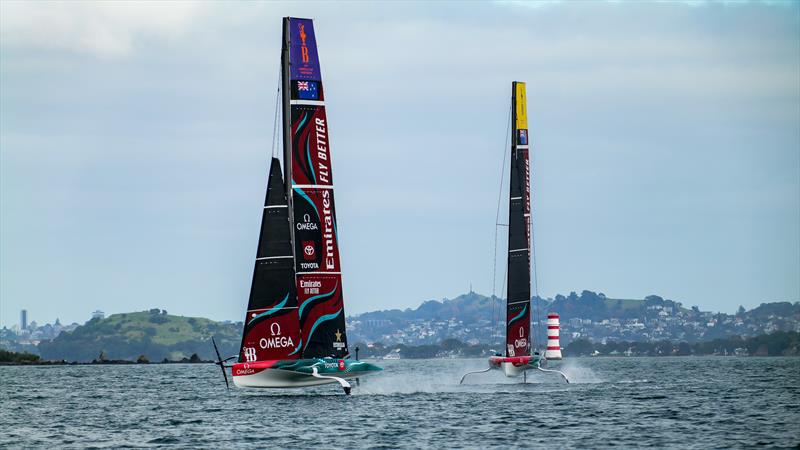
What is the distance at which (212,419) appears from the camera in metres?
53.2

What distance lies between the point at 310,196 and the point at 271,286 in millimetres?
4961

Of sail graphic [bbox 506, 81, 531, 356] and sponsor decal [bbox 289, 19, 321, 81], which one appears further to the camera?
sail graphic [bbox 506, 81, 531, 356]

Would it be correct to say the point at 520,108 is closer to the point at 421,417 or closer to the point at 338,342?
the point at 338,342

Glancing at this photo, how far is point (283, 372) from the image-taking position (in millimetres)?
57594

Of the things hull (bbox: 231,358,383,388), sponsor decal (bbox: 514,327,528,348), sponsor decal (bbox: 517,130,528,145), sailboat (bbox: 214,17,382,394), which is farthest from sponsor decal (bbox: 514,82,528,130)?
hull (bbox: 231,358,383,388)

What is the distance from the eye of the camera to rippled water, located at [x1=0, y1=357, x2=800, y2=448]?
1767 inches

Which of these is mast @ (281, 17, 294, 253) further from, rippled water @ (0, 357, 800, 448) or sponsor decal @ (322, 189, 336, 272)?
rippled water @ (0, 357, 800, 448)

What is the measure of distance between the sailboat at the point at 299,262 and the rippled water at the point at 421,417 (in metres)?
1.80

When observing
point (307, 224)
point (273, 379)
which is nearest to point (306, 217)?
point (307, 224)

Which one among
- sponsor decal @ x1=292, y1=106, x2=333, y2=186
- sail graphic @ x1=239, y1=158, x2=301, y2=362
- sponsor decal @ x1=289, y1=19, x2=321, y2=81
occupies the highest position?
sponsor decal @ x1=289, y1=19, x2=321, y2=81

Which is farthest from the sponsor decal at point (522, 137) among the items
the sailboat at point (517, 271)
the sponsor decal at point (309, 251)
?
the sponsor decal at point (309, 251)

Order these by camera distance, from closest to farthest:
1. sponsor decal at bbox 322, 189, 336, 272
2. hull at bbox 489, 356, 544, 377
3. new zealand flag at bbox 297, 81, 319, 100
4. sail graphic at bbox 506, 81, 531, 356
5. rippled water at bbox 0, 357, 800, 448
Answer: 1. rippled water at bbox 0, 357, 800, 448
2. new zealand flag at bbox 297, 81, 319, 100
3. sponsor decal at bbox 322, 189, 336, 272
4. hull at bbox 489, 356, 544, 377
5. sail graphic at bbox 506, 81, 531, 356

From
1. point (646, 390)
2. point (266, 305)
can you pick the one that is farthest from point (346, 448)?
point (646, 390)

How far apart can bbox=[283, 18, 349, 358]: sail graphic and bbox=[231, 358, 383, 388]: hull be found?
55.2 inches
